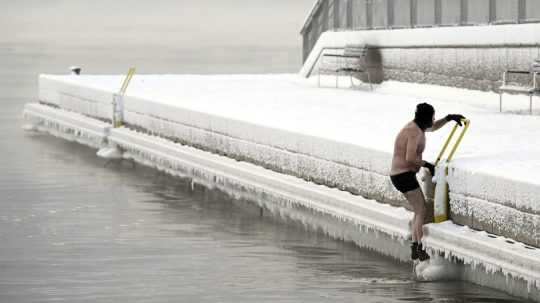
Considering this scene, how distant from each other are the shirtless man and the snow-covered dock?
0.19m

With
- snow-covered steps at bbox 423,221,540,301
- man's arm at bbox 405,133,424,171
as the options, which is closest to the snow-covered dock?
snow-covered steps at bbox 423,221,540,301

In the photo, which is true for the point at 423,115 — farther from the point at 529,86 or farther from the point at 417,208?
the point at 529,86

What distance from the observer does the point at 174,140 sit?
2806 cm

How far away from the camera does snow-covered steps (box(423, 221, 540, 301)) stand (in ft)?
47.2

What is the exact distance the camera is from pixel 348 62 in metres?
37.3

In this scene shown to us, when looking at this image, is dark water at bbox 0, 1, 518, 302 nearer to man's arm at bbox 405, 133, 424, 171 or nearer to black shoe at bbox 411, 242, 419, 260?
black shoe at bbox 411, 242, 419, 260

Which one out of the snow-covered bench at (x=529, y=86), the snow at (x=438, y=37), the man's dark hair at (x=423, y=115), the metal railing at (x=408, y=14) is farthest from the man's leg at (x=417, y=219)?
the metal railing at (x=408, y=14)

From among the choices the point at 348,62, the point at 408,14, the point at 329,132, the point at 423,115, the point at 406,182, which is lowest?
the point at 348,62

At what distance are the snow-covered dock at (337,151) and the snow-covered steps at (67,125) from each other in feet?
0.20

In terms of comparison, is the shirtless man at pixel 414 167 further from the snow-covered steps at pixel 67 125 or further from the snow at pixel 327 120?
the snow-covered steps at pixel 67 125

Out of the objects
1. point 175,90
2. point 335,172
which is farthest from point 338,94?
point 335,172

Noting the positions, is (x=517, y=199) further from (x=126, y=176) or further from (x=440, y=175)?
(x=126, y=176)

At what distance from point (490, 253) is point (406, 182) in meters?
1.60

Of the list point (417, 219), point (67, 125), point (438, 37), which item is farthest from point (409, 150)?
point (67, 125)
